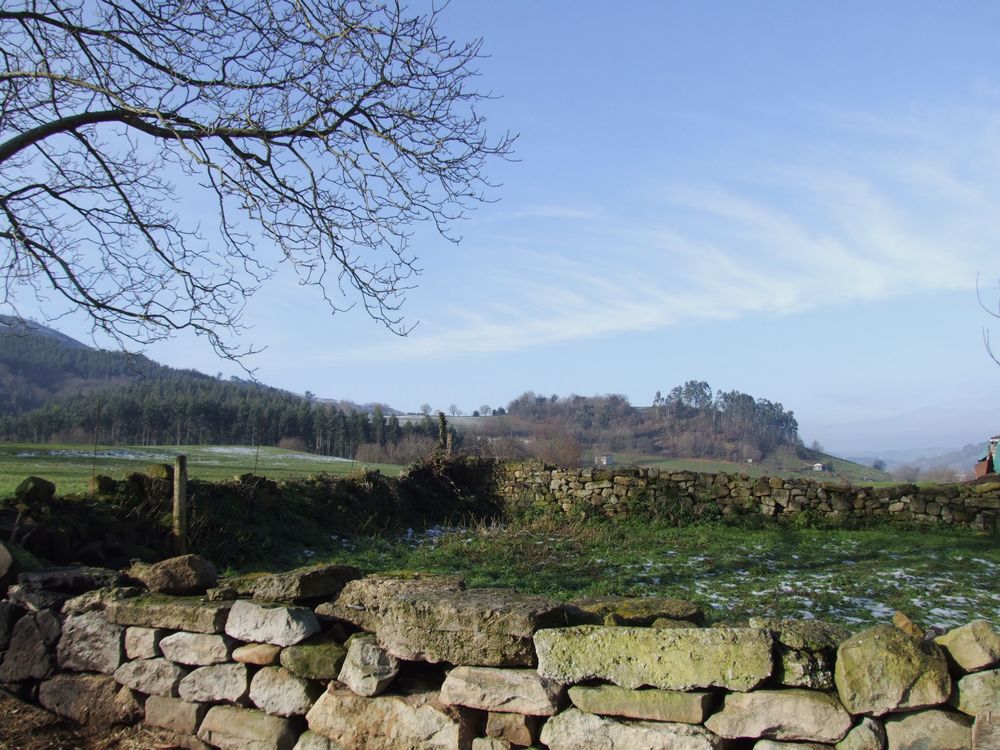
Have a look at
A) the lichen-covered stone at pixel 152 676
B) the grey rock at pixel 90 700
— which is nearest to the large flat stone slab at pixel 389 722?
the lichen-covered stone at pixel 152 676

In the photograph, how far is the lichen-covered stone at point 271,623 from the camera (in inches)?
156

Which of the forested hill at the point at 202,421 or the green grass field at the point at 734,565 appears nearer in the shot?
the green grass field at the point at 734,565

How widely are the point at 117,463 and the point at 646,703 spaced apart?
17.5 metres

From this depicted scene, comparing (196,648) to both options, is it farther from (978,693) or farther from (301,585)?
(978,693)

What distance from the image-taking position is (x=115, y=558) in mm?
8531

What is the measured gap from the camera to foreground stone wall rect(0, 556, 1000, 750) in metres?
2.94

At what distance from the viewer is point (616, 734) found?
10.6 ft

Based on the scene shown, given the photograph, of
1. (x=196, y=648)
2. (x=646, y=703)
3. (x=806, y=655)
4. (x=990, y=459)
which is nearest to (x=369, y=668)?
(x=196, y=648)

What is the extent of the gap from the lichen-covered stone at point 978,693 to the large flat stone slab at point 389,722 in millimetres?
2035

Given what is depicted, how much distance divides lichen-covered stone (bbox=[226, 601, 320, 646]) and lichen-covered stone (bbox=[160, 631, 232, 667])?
0.10m

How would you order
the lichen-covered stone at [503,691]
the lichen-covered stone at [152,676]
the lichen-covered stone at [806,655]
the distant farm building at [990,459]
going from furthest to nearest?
the distant farm building at [990,459] < the lichen-covered stone at [152,676] < the lichen-covered stone at [503,691] < the lichen-covered stone at [806,655]

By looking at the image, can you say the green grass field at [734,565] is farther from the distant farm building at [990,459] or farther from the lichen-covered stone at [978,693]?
the distant farm building at [990,459]

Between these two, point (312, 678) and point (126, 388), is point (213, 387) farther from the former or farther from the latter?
point (312, 678)

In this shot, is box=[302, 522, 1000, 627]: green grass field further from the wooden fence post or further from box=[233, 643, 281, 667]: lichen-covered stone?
box=[233, 643, 281, 667]: lichen-covered stone
